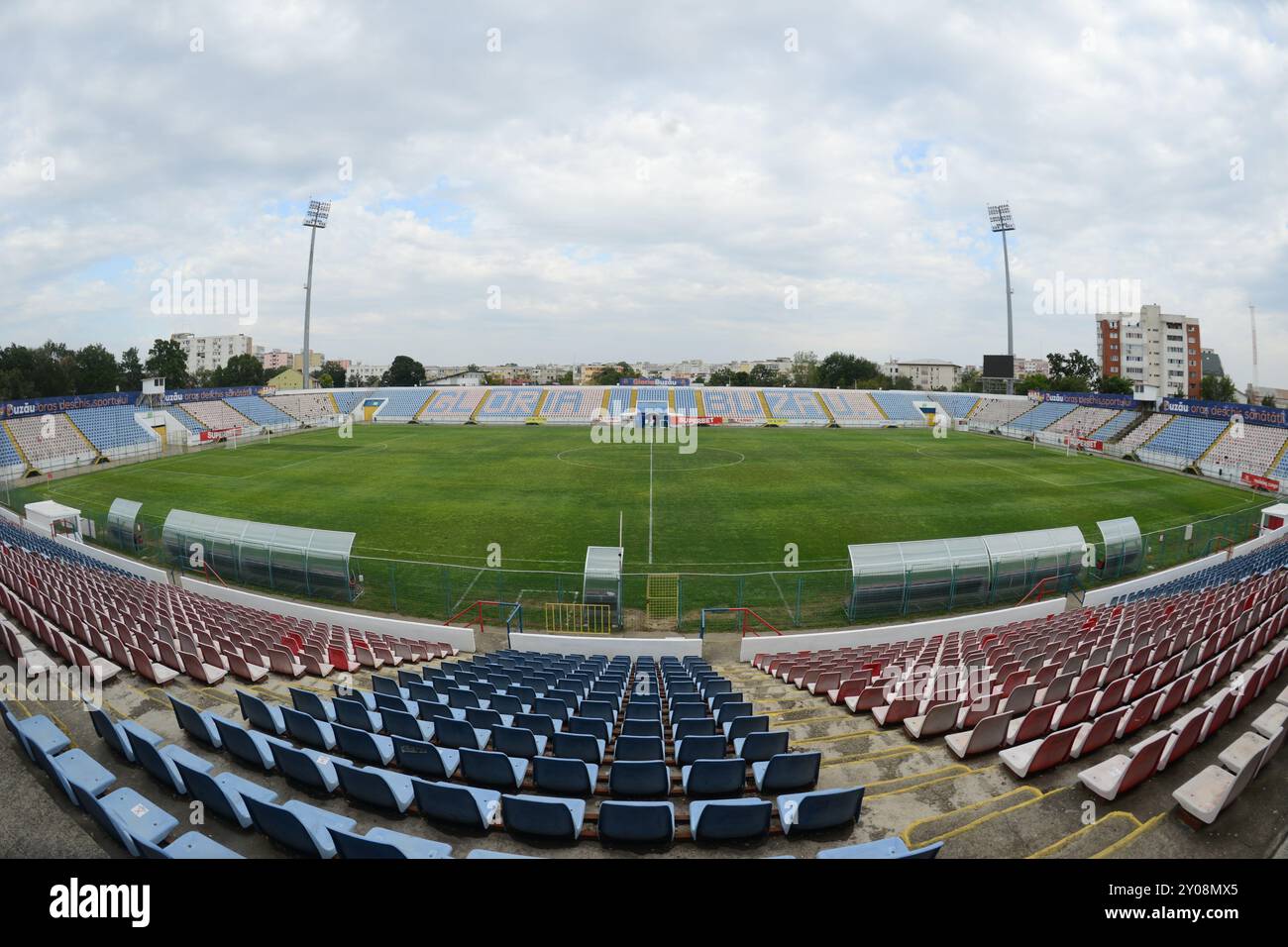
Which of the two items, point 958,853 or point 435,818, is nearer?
point 958,853

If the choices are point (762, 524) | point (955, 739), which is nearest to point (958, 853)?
point (955, 739)

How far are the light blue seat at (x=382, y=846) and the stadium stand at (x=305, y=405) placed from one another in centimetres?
7743

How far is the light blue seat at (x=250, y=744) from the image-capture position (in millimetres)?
6305

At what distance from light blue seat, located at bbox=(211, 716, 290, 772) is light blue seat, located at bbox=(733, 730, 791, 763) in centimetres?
480

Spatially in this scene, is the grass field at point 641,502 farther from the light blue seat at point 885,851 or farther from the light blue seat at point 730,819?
the light blue seat at point 885,851

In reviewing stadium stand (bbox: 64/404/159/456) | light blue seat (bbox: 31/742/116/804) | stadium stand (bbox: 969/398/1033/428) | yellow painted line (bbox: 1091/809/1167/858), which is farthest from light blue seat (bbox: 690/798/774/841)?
stadium stand (bbox: 969/398/1033/428)

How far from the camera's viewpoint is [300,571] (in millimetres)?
17828

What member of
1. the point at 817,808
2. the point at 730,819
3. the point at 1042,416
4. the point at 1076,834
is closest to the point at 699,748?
the point at 730,819

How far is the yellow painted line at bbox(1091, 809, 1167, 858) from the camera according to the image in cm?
467

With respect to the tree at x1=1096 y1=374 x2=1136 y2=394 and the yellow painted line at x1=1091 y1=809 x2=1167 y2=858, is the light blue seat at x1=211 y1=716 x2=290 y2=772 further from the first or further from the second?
the tree at x1=1096 y1=374 x2=1136 y2=394

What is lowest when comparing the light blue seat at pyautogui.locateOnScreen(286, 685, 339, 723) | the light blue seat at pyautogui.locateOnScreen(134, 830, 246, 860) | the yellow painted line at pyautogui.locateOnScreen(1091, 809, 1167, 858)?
the light blue seat at pyautogui.locateOnScreen(286, 685, 339, 723)

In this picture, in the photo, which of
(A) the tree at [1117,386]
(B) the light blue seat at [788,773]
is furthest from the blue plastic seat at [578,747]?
(A) the tree at [1117,386]

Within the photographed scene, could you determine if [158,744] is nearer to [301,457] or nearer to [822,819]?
[822,819]
